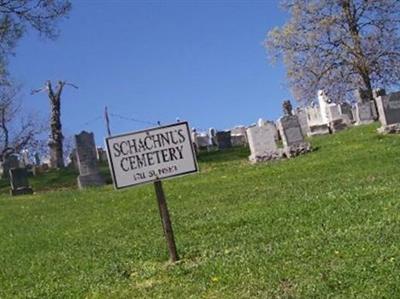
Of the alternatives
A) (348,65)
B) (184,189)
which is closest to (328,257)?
(184,189)

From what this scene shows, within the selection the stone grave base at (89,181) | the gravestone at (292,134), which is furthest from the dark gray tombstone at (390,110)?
the stone grave base at (89,181)

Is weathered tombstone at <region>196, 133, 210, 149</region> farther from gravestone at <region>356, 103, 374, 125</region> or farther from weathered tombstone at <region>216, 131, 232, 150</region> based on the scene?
gravestone at <region>356, 103, 374, 125</region>

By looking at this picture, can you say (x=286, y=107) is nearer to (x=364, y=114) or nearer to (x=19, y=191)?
(x=364, y=114)

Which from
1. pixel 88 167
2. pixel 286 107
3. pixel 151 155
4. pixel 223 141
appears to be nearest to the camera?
pixel 151 155

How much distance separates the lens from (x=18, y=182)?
23953mm


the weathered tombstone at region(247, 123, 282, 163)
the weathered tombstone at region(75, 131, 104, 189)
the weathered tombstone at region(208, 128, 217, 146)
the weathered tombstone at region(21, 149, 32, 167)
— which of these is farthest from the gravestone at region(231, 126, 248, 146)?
the weathered tombstone at region(247, 123, 282, 163)

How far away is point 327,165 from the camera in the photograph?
16.5 meters

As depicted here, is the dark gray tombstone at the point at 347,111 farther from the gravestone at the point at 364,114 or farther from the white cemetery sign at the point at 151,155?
the white cemetery sign at the point at 151,155

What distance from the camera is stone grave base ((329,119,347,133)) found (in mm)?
31309

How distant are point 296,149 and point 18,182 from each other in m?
9.42

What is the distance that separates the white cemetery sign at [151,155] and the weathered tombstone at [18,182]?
16694 millimetres

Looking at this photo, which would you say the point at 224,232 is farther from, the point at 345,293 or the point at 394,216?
the point at 345,293

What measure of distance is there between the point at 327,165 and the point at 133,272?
383 inches

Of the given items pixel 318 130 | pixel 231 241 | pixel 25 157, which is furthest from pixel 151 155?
pixel 25 157
